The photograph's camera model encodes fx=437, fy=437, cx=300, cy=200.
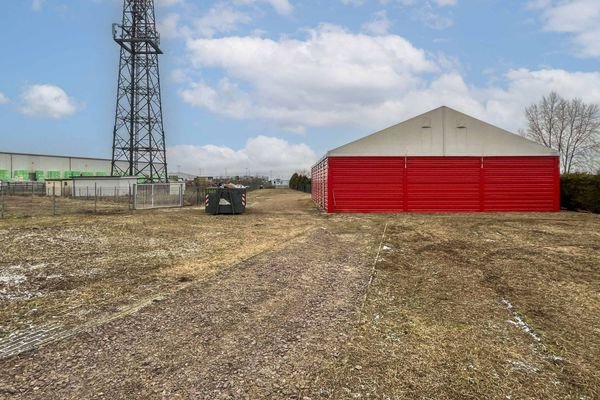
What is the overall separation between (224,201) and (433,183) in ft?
33.4

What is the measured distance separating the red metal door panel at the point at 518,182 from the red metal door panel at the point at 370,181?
4.29 m

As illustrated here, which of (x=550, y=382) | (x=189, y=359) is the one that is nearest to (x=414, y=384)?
(x=550, y=382)

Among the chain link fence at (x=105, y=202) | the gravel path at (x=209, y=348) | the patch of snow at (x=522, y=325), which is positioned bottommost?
the patch of snow at (x=522, y=325)

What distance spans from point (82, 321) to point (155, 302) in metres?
0.98

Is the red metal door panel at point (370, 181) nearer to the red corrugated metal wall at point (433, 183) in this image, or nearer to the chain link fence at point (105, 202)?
the red corrugated metal wall at point (433, 183)

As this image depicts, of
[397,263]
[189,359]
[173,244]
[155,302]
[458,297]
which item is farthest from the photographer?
[173,244]

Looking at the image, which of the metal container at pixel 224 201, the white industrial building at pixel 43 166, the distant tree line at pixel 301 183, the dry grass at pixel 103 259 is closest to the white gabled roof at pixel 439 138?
the metal container at pixel 224 201

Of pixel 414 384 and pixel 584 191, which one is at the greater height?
pixel 584 191

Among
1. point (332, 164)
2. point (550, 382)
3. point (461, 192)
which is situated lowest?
point (550, 382)

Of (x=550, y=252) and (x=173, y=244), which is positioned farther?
(x=173, y=244)

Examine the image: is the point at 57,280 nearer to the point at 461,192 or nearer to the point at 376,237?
the point at 376,237

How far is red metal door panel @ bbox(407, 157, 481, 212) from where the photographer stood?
829 inches

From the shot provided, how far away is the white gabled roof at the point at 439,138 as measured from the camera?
21.0 meters

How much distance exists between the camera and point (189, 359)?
405cm
